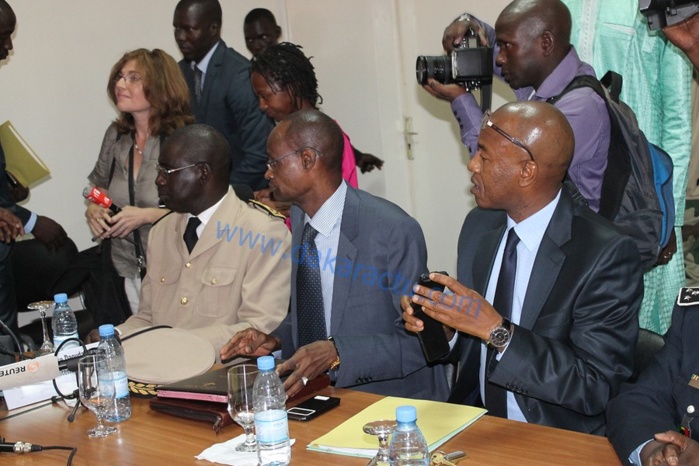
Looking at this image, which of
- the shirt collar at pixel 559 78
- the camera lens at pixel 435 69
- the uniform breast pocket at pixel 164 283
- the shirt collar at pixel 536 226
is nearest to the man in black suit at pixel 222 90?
the uniform breast pocket at pixel 164 283

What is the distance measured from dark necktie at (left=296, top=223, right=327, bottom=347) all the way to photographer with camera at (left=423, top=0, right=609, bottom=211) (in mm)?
932

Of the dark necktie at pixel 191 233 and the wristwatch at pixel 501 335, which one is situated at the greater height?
the dark necktie at pixel 191 233

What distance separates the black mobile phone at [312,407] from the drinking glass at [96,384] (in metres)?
0.51

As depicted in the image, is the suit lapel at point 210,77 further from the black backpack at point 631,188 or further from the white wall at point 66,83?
the black backpack at point 631,188

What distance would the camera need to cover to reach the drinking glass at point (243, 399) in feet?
6.57

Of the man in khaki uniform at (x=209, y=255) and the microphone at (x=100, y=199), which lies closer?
the man in khaki uniform at (x=209, y=255)

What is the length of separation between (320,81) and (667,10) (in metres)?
3.88

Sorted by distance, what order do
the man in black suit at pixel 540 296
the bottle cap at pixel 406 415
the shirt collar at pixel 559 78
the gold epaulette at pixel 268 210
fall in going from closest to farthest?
the bottle cap at pixel 406 415 → the man in black suit at pixel 540 296 → the shirt collar at pixel 559 78 → the gold epaulette at pixel 268 210

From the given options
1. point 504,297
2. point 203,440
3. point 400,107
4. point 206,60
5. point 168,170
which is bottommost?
point 203,440

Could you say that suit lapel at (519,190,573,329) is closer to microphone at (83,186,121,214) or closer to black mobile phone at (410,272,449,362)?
black mobile phone at (410,272,449,362)

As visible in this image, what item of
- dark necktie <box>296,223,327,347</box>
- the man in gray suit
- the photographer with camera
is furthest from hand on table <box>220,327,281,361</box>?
the photographer with camera

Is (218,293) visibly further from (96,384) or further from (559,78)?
(559,78)

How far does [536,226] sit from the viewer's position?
2357 mm

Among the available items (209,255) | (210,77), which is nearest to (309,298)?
(209,255)
